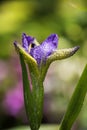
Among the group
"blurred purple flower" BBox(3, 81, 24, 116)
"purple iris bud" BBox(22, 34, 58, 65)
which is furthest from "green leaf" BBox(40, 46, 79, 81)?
"blurred purple flower" BBox(3, 81, 24, 116)

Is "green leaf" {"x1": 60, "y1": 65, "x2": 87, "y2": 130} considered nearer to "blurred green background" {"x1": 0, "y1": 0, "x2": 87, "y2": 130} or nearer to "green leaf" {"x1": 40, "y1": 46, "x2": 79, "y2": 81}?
"green leaf" {"x1": 40, "y1": 46, "x2": 79, "y2": 81}

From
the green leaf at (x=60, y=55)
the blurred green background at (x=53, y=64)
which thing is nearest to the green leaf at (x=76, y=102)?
the green leaf at (x=60, y=55)

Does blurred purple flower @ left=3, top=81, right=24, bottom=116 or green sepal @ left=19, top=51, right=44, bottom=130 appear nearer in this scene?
green sepal @ left=19, top=51, right=44, bottom=130

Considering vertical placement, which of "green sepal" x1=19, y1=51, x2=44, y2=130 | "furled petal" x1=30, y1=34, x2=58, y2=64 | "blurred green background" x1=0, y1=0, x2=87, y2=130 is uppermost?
"furled petal" x1=30, y1=34, x2=58, y2=64

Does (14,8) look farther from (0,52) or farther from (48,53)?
(48,53)

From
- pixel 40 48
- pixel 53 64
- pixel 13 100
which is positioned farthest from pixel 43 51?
pixel 53 64

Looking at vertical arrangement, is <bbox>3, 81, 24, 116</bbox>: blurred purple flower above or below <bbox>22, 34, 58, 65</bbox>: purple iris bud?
below
